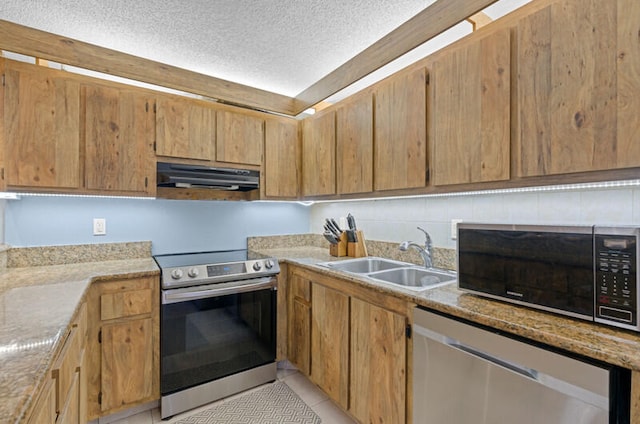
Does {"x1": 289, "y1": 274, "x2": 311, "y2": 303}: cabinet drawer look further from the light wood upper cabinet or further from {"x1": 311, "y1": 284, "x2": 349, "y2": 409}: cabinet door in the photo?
the light wood upper cabinet

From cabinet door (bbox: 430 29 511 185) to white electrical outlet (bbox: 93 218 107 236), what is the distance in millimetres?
2310

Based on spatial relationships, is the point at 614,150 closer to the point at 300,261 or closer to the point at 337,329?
the point at 337,329

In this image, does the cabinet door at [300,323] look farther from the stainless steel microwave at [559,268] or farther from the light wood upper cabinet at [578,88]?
the light wood upper cabinet at [578,88]

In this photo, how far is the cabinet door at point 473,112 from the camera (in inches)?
52.4

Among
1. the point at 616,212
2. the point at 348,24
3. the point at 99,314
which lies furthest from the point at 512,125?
the point at 99,314

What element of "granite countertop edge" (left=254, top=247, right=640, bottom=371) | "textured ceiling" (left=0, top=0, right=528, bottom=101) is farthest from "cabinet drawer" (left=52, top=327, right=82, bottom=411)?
"textured ceiling" (left=0, top=0, right=528, bottom=101)

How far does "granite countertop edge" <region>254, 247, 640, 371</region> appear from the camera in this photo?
32.3 inches

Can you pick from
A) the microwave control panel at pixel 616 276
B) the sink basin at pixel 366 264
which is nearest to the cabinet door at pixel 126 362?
the sink basin at pixel 366 264

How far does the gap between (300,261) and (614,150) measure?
1.78m

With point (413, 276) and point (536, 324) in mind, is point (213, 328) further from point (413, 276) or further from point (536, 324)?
point (536, 324)

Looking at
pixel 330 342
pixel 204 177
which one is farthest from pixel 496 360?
pixel 204 177

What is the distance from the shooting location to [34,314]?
1.10 meters

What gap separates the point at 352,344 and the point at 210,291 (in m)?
0.97

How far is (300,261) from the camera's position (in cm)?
226
